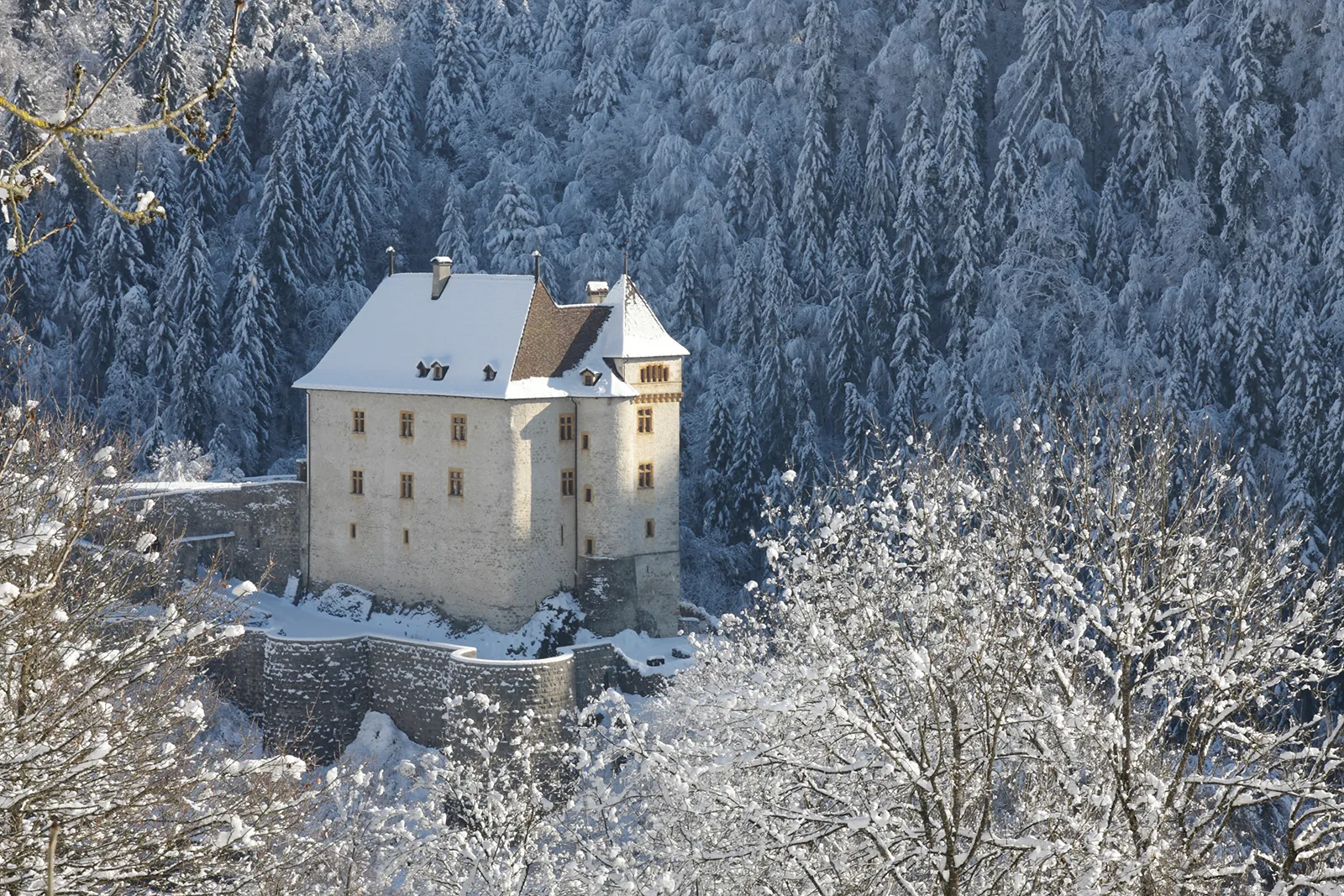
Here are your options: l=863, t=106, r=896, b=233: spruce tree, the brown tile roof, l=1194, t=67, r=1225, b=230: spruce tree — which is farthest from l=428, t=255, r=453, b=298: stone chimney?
l=1194, t=67, r=1225, b=230: spruce tree

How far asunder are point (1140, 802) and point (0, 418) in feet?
40.9

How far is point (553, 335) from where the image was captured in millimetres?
37156

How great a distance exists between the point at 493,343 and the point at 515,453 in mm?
2639

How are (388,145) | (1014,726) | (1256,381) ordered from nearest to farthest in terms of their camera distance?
1. (1014,726)
2. (1256,381)
3. (388,145)

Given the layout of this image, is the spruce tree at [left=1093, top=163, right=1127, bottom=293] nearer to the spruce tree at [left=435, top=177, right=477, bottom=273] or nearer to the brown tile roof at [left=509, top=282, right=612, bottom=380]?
the spruce tree at [left=435, top=177, right=477, bottom=273]

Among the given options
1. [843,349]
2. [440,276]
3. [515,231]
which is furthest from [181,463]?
[843,349]

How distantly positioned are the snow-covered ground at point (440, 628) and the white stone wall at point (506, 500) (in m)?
0.36

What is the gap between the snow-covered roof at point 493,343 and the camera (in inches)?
1433

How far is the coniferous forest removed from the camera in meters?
52.8

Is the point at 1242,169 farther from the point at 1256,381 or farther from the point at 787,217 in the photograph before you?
the point at 787,217

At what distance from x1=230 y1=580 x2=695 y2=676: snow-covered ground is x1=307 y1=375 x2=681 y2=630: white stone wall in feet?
1.17

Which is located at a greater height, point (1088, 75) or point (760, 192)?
point (1088, 75)

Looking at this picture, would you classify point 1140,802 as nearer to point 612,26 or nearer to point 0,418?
point 0,418

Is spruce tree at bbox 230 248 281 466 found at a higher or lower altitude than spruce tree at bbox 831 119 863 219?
lower
